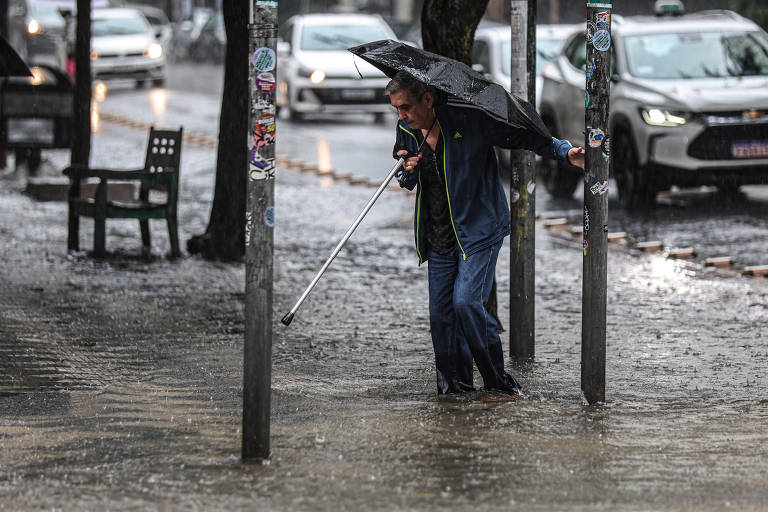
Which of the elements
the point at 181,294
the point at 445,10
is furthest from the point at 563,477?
the point at 181,294

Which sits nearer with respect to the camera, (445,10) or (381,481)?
(381,481)

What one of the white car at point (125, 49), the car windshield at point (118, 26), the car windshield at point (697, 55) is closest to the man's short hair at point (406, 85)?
the car windshield at point (697, 55)

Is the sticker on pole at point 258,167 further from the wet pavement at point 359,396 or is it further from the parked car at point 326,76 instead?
the parked car at point 326,76

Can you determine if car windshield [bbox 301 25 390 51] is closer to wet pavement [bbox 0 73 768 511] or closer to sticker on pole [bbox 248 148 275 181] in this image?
wet pavement [bbox 0 73 768 511]

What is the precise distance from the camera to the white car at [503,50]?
61.1 ft

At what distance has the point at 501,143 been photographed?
6980 mm

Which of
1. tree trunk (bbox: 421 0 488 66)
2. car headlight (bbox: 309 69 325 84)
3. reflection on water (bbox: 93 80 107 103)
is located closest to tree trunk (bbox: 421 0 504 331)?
tree trunk (bbox: 421 0 488 66)

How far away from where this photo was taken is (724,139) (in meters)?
14.6

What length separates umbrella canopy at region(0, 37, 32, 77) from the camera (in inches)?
406

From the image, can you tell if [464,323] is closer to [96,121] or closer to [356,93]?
[356,93]

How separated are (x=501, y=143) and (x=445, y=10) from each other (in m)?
1.88

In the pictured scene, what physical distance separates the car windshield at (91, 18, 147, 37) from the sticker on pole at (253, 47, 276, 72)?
27.3m

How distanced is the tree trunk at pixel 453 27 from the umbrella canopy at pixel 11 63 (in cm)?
324

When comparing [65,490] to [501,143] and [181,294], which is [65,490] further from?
[181,294]
